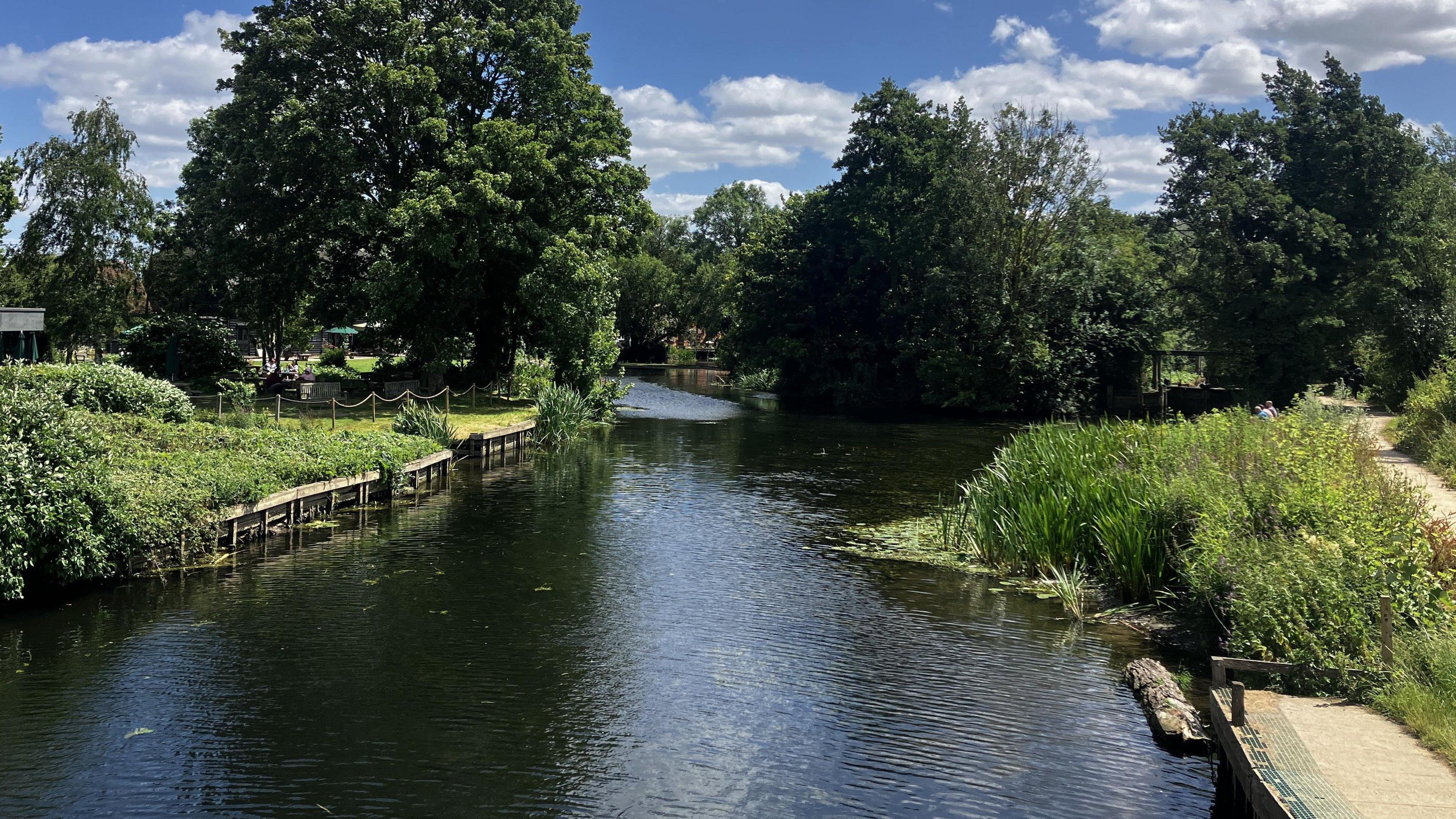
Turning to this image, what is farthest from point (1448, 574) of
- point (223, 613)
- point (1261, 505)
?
point (223, 613)

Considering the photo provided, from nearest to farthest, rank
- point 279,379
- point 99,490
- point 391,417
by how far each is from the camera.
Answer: point 99,490 → point 391,417 → point 279,379

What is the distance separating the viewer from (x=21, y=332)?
31547mm

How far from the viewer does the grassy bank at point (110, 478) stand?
12.7 m

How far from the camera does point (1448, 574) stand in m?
10.0

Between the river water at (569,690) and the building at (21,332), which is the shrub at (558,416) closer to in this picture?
the river water at (569,690)

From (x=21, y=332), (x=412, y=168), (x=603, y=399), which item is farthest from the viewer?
(x=603, y=399)

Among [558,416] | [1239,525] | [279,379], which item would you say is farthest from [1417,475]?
[279,379]

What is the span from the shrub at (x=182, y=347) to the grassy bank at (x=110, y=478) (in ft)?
58.6

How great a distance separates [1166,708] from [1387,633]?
6.89 ft

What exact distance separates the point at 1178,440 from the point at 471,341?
2901 centimetres

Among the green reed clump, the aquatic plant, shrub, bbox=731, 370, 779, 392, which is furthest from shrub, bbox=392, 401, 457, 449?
shrub, bbox=731, 370, 779, 392

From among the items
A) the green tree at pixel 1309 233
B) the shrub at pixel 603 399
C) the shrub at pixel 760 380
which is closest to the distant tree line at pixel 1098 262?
the green tree at pixel 1309 233

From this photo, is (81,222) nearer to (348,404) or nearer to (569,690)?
(348,404)

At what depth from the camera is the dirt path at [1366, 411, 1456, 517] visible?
15.0 meters
